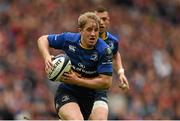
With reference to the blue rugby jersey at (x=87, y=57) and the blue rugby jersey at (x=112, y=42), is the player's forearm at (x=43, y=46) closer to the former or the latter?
the blue rugby jersey at (x=87, y=57)

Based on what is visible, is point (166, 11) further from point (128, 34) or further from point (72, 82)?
point (72, 82)

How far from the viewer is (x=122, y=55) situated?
19594 mm

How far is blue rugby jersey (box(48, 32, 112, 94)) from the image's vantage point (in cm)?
1065

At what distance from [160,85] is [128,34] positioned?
6.91 ft

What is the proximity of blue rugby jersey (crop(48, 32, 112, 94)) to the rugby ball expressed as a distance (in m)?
0.39

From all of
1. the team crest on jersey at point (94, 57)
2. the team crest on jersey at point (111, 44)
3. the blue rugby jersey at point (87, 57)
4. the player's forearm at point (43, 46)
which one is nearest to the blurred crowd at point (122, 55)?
the team crest on jersey at point (111, 44)

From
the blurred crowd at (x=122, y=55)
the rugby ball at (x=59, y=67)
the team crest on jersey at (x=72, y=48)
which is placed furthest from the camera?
the blurred crowd at (x=122, y=55)

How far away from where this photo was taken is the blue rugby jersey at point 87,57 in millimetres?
10655

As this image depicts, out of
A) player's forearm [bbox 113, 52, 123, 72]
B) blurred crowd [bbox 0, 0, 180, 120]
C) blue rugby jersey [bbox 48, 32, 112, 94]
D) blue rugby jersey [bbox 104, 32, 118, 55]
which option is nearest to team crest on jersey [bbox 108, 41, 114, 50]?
blue rugby jersey [bbox 104, 32, 118, 55]

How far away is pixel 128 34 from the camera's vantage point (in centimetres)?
2103

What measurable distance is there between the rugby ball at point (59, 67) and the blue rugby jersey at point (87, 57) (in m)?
0.39

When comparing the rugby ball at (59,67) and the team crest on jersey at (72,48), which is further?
the team crest on jersey at (72,48)

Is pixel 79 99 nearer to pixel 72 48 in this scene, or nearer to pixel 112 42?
pixel 72 48

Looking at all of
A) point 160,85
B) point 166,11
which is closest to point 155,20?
point 166,11
